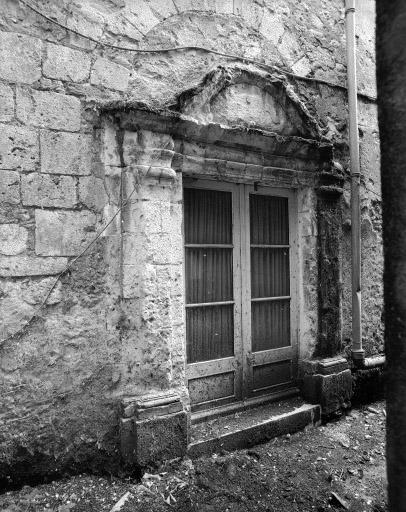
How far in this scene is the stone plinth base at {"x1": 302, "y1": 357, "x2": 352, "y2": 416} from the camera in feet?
11.1

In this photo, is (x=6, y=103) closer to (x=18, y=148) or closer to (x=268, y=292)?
(x=18, y=148)

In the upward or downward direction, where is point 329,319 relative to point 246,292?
downward

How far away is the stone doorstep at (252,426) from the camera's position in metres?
2.76

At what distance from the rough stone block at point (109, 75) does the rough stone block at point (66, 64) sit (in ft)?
0.17

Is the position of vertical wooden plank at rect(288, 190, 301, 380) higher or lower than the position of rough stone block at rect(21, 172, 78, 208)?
lower

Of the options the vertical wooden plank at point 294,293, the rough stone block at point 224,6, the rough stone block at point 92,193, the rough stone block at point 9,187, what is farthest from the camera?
the vertical wooden plank at point 294,293

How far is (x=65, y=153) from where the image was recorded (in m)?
2.41

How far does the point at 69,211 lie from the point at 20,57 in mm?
933

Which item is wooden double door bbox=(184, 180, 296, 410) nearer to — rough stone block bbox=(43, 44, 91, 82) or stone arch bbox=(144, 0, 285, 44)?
rough stone block bbox=(43, 44, 91, 82)

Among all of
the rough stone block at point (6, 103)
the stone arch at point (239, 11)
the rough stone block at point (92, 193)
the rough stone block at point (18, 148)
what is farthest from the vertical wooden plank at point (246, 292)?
the rough stone block at point (6, 103)

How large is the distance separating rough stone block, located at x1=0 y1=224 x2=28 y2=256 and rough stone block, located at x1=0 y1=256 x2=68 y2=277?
0.13 feet

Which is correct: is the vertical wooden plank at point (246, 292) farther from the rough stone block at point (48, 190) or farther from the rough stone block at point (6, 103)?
the rough stone block at point (6, 103)

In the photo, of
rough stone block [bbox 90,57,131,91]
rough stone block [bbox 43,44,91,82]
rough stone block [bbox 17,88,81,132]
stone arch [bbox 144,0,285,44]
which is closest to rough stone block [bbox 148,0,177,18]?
stone arch [bbox 144,0,285,44]

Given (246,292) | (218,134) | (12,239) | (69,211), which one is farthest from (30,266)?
(246,292)
